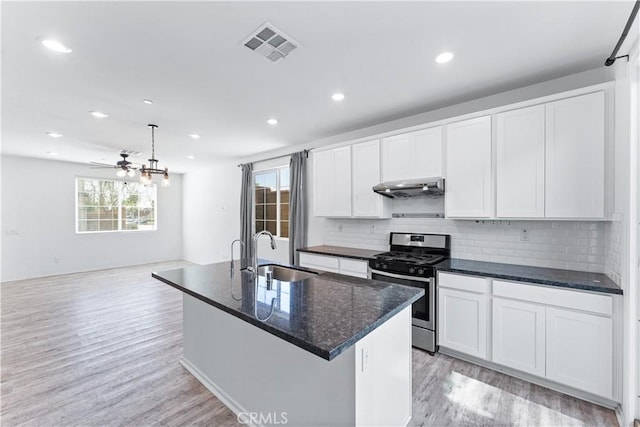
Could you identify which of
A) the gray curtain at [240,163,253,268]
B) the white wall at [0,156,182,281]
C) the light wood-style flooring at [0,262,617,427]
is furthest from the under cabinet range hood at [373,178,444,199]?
the white wall at [0,156,182,281]

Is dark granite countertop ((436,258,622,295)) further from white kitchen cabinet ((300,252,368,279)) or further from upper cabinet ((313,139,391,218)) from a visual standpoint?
upper cabinet ((313,139,391,218))

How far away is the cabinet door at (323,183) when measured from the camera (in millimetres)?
4277

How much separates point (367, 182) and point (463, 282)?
5.59 ft

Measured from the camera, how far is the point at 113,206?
25.2 feet

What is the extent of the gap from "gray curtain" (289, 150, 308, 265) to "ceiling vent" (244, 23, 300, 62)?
8.95 feet

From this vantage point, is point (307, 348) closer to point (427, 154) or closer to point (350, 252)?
point (427, 154)

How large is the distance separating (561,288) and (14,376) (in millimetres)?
4830

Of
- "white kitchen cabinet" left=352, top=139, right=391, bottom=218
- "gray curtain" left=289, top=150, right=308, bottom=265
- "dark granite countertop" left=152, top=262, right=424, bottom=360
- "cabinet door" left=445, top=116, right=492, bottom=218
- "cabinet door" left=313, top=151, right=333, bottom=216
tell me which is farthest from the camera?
"gray curtain" left=289, top=150, right=308, bottom=265

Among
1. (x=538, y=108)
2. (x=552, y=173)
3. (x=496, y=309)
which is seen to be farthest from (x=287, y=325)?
(x=538, y=108)

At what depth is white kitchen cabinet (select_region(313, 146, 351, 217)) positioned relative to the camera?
405 centimetres

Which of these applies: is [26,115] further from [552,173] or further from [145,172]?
[552,173]

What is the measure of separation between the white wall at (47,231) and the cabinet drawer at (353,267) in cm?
694

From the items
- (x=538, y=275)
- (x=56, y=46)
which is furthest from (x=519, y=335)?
(x=56, y=46)

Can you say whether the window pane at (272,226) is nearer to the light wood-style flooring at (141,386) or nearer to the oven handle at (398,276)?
the light wood-style flooring at (141,386)
